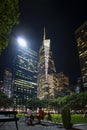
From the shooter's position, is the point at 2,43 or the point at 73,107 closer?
the point at 2,43

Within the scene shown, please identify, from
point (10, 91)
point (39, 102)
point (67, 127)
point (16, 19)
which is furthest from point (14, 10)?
point (10, 91)

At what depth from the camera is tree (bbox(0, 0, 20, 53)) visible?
1112 cm

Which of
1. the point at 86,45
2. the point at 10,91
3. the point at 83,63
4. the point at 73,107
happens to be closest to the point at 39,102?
the point at 73,107

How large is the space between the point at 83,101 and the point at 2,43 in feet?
204

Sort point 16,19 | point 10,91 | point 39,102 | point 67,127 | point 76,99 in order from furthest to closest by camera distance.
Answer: point 10,91 → point 39,102 → point 76,99 → point 67,127 → point 16,19

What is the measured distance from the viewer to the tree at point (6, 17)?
11.1m

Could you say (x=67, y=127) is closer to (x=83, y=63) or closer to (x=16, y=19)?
(x=16, y=19)

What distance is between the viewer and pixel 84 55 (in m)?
189

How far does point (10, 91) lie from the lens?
186500 millimetres

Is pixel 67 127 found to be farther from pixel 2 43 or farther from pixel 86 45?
pixel 86 45

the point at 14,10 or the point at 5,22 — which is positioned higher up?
the point at 14,10

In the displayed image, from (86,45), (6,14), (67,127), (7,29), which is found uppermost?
(86,45)

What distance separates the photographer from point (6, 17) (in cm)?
1138

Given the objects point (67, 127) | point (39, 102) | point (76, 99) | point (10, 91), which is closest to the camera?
point (67, 127)
